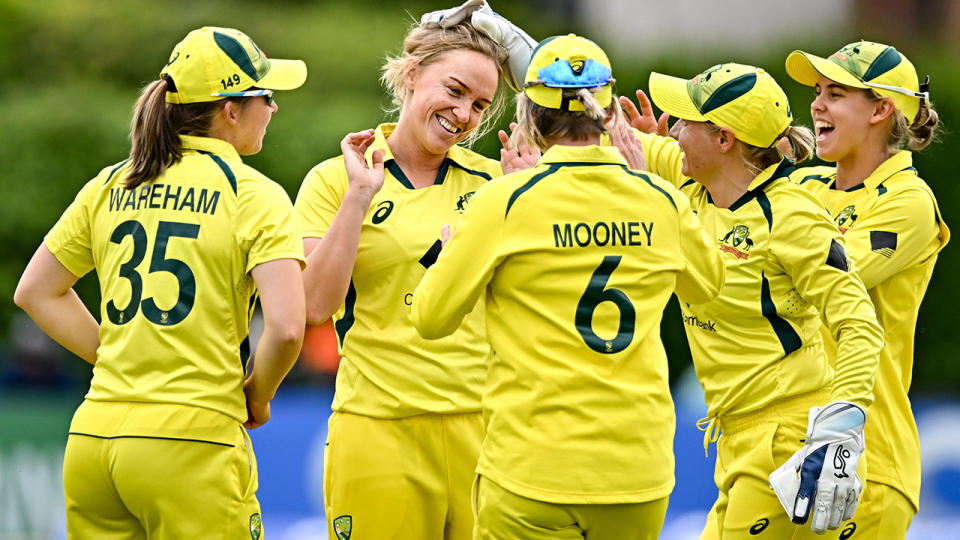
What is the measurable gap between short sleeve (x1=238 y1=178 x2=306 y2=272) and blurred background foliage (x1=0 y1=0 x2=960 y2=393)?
629 cm

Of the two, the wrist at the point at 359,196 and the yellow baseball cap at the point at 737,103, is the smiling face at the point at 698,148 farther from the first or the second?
the wrist at the point at 359,196

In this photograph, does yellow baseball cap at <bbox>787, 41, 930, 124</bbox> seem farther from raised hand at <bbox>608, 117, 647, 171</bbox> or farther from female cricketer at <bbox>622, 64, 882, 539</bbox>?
raised hand at <bbox>608, 117, 647, 171</bbox>

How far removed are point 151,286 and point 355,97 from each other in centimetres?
829

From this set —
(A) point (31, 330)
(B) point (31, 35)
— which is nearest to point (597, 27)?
(B) point (31, 35)

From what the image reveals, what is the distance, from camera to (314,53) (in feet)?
43.3

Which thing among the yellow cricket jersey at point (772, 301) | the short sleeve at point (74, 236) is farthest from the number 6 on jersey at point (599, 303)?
the short sleeve at point (74, 236)

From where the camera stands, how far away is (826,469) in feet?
13.3

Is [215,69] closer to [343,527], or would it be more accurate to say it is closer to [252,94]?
[252,94]

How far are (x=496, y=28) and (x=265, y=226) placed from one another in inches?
49.5

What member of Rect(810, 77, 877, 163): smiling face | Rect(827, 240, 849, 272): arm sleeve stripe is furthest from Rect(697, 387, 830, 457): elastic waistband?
Rect(810, 77, 877, 163): smiling face

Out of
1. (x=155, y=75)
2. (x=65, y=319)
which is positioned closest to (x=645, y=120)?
(x=65, y=319)

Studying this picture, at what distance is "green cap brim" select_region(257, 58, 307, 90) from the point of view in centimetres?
434

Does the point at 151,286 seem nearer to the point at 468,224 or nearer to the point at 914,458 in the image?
the point at 468,224

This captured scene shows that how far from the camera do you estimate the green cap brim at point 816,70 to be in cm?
500
